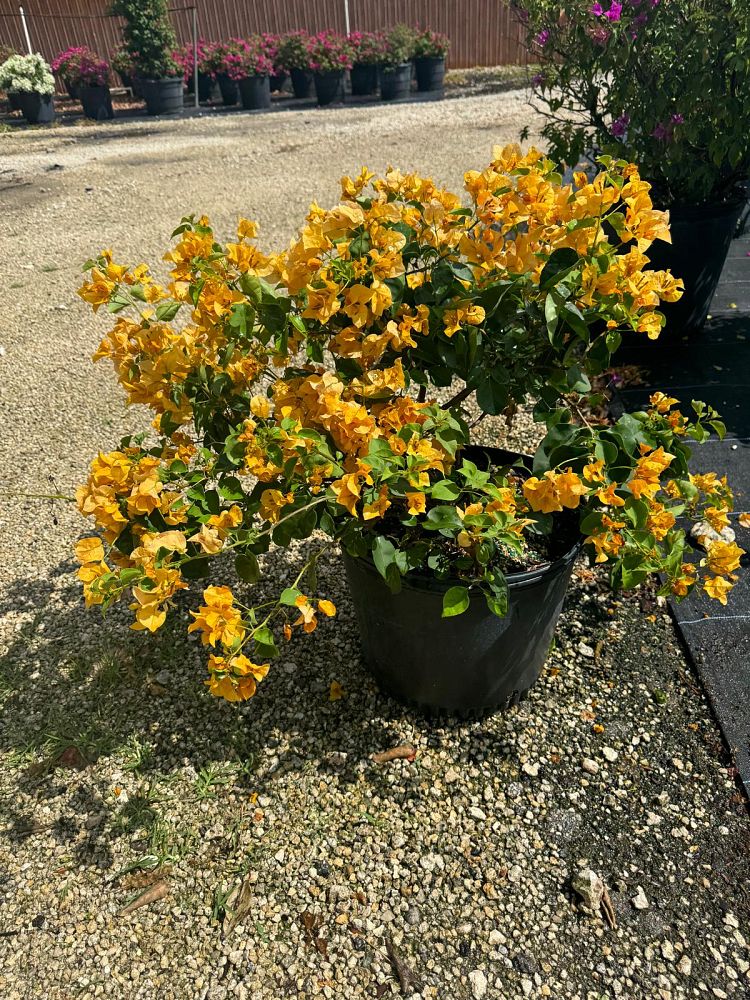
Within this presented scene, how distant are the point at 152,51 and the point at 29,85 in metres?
2.03

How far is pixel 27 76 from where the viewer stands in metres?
11.0

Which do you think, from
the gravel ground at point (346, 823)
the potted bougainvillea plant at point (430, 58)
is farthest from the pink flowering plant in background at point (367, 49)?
the gravel ground at point (346, 823)

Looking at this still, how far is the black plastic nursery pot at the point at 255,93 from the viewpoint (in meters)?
11.9

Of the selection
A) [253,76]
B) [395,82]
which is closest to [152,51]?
[253,76]

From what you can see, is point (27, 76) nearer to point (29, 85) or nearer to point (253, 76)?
point (29, 85)

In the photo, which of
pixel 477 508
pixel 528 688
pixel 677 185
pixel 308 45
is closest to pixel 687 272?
pixel 677 185

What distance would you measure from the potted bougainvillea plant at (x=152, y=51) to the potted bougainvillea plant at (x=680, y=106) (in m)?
9.95

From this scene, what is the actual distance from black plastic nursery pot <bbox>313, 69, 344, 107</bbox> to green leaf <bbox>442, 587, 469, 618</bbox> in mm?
12696

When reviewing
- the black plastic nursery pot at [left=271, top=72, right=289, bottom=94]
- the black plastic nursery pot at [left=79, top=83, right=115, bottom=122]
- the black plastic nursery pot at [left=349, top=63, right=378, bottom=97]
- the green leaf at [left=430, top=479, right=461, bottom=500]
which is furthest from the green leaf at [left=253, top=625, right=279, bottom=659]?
the black plastic nursery pot at [left=271, top=72, right=289, bottom=94]

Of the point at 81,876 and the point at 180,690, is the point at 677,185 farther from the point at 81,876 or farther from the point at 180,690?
the point at 81,876

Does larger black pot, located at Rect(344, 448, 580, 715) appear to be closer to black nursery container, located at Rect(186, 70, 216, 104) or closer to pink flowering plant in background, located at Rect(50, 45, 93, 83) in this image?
pink flowering plant in background, located at Rect(50, 45, 93, 83)

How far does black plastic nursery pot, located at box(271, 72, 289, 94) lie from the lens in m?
12.7

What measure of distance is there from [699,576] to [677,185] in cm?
208

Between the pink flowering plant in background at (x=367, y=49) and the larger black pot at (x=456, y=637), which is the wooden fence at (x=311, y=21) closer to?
the pink flowering plant in background at (x=367, y=49)
